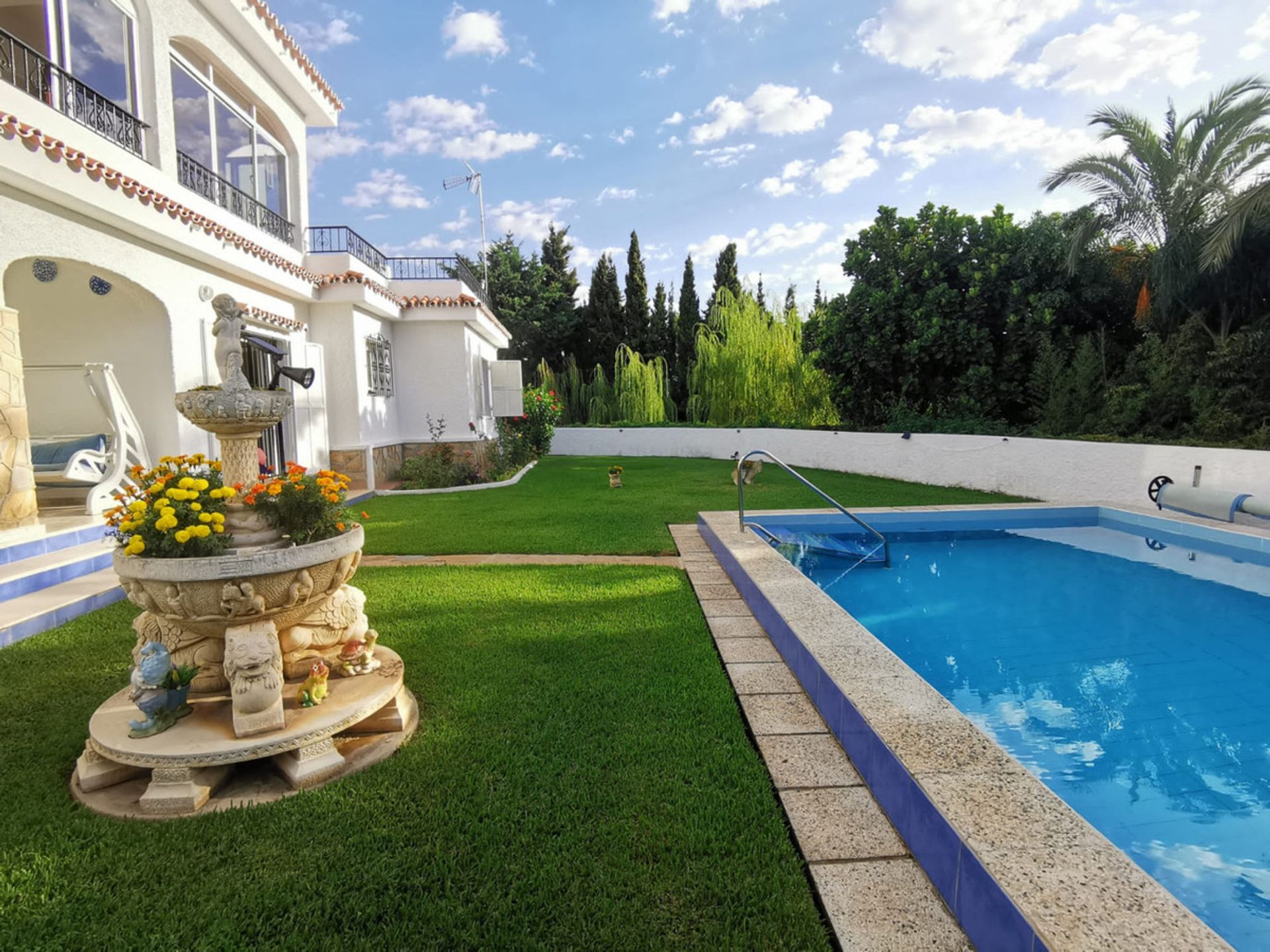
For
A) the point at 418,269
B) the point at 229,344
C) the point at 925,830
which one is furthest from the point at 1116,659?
the point at 418,269

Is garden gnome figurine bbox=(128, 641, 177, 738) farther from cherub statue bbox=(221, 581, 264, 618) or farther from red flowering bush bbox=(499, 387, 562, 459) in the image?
red flowering bush bbox=(499, 387, 562, 459)

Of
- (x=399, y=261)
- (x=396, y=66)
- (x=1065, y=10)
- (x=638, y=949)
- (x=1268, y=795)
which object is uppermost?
(x=396, y=66)

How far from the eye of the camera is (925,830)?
207 centimetres

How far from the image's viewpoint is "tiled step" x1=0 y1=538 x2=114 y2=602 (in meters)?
4.76

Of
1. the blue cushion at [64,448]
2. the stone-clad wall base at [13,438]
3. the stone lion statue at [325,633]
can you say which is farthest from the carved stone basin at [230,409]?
the blue cushion at [64,448]

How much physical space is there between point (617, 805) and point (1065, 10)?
39.2ft

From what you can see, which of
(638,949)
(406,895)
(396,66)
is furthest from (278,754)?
(396,66)

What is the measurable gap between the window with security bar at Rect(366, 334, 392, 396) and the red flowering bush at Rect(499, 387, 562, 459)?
17.3 ft

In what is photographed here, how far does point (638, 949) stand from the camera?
1.78 metres

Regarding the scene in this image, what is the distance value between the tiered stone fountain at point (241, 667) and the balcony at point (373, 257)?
9918 millimetres

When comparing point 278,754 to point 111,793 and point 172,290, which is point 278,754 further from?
point 172,290

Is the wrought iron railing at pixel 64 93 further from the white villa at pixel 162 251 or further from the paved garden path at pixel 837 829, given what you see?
the paved garden path at pixel 837 829

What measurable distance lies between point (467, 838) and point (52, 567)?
16.5 ft

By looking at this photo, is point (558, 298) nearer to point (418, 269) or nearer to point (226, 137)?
point (418, 269)
